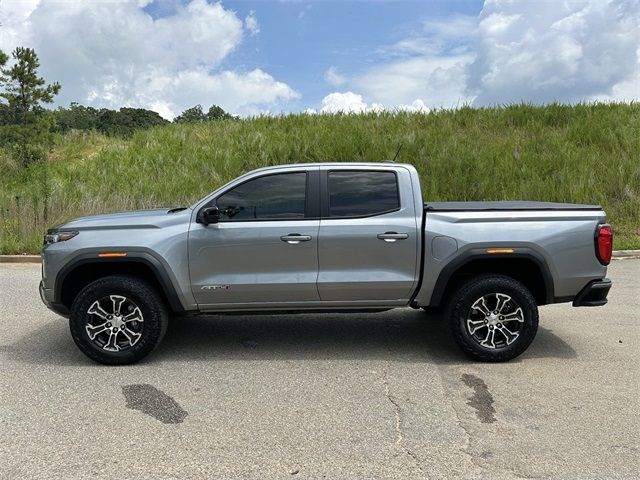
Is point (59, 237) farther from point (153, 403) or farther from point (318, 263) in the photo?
point (318, 263)

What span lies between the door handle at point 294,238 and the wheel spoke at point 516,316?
6.50 feet

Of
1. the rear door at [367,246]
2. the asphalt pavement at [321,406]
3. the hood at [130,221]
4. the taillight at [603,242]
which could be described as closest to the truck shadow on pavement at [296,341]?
the asphalt pavement at [321,406]

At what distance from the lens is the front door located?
16.2ft

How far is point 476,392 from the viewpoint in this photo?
4328 mm

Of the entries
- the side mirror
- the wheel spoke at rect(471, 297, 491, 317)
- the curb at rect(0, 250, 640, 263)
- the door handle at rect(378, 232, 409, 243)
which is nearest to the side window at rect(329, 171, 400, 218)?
the door handle at rect(378, 232, 409, 243)

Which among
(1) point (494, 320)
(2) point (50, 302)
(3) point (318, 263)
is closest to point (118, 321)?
(2) point (50, 302)

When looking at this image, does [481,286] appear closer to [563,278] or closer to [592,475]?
[563,278]

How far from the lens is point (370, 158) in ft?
57.8

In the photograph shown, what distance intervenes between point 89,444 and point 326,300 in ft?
7.65

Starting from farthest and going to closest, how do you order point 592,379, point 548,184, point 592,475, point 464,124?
point 464,124 < point 548,184 < point 592,379 < point 592,475

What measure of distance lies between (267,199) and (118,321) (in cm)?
178

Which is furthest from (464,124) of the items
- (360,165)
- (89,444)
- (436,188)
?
(89,444)

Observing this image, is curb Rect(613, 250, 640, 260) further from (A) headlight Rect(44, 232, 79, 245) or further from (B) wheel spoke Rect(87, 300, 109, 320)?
(A) headlight Rect(44, 232, 79, 245)

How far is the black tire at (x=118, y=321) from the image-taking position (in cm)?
488
